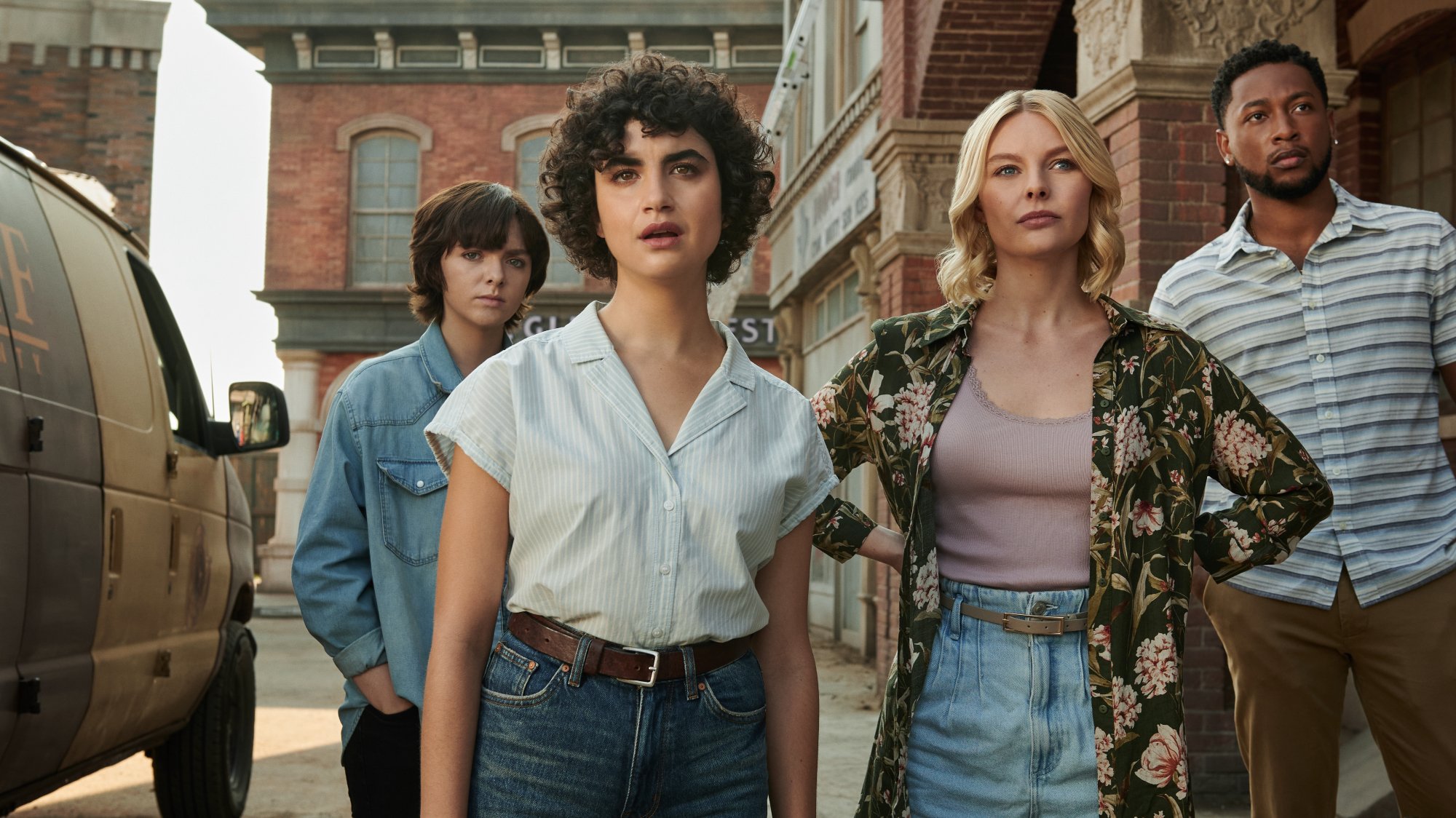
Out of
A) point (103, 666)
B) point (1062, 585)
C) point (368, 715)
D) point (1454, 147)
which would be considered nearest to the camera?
point (1062, 585)

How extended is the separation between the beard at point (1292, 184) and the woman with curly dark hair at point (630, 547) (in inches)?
79.6

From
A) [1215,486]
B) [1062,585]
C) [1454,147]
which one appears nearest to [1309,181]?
[1215,486]

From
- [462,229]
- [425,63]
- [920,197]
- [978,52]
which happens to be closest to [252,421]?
[462,229]

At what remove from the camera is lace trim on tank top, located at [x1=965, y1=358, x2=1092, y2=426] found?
8.20 ft

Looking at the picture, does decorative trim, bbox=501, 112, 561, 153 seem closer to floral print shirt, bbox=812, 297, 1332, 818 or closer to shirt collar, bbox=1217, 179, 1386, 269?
shirt collar, bbox=1217, 179, 1386, 269

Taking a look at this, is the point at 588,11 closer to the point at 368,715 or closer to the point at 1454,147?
the point at 1454,147

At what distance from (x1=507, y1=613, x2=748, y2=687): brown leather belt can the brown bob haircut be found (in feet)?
4.30

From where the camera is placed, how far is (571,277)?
2252 cm

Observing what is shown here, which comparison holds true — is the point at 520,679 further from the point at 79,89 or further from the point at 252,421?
the point at 79,89

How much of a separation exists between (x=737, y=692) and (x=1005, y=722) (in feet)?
1.91

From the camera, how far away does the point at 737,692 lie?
2.03 m

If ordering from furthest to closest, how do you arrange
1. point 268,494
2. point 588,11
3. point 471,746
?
point 268,494
point 588,11
point 471,746

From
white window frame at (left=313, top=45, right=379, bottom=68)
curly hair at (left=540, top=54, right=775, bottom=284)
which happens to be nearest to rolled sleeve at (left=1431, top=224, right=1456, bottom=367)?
curly hair at (left=540, top=54, right=775, bottom=284)

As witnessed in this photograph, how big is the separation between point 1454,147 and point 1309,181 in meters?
4.59
